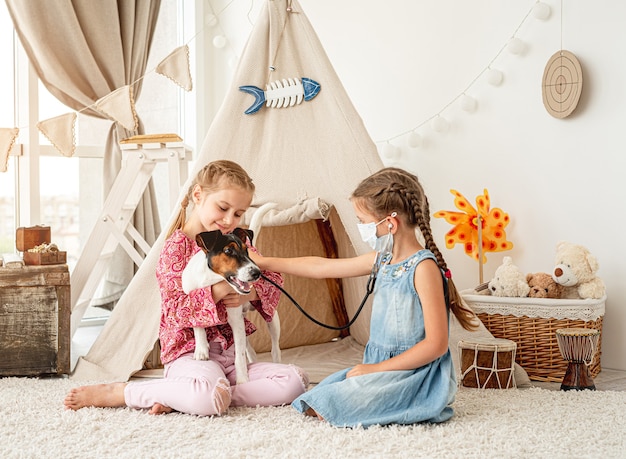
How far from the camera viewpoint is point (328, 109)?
2.68 meters

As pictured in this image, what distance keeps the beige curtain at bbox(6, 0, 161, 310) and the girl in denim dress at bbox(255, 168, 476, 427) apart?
1.83 m

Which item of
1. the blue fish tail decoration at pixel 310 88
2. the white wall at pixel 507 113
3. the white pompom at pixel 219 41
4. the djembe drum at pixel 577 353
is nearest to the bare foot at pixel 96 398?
the blue fish tail decoration at pixel 310 88

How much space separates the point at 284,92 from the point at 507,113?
3.37 ft

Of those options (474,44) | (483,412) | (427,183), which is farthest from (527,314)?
(474,44)

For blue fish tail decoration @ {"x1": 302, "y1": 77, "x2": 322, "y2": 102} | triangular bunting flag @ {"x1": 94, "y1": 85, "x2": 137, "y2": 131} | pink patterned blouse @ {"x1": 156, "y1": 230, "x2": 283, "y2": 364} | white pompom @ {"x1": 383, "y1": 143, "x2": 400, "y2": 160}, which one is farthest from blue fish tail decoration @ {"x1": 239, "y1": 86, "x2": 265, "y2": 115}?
white pompom @ {"x1": 383, "y1": 143, "x2": 400, "y2": 160}

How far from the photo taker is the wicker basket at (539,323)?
2.52 m

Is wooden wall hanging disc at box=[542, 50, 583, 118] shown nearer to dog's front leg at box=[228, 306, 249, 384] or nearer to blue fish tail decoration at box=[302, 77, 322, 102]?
blue fish tail decoration at box=[302, 77, 322, 102]

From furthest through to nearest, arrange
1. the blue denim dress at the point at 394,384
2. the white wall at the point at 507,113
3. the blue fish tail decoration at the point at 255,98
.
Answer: the white wall at the point at 507,113, the blue fish tail decoration at the point at 255,98, the blue denim dress at the point at 394,384

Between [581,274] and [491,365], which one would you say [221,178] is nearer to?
[491,365]

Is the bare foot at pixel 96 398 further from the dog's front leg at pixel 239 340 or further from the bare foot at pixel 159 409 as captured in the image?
the dog's front leg at pixel 239 340

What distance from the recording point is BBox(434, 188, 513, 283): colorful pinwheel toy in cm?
298

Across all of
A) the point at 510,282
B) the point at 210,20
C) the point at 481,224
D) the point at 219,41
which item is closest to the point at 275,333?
the point at 510,282

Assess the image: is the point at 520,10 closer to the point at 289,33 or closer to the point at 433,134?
the point at 433,134

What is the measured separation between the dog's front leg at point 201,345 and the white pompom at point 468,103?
5.66ft
